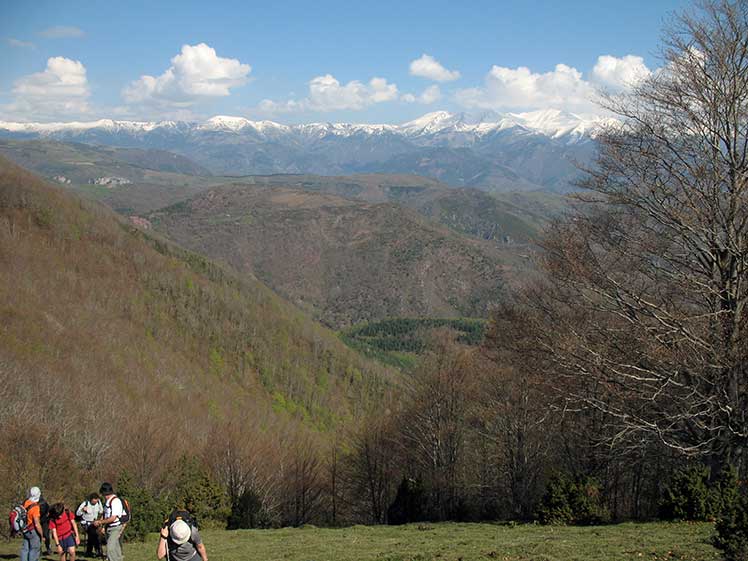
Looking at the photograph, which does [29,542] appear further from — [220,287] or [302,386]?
[220,287]

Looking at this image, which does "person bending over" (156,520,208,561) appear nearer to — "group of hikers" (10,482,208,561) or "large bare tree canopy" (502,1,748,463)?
"group of hikers" (10,482,208,561)

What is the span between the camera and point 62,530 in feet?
44.6

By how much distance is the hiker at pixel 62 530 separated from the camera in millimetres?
13391

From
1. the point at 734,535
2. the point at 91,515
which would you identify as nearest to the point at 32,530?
the point at 91,515

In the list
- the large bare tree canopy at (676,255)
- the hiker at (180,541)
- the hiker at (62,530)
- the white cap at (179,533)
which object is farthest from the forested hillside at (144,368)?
the large bare tree canopy at (676,255)

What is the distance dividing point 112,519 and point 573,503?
12243 millimetres

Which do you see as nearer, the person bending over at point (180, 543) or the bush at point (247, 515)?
the person bending over at point (180, 543)

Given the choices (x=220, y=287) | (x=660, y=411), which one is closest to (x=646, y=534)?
(x=660, y=411)

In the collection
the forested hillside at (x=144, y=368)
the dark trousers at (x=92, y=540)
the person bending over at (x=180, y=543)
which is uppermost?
the person bending over at (x=180, y=543)

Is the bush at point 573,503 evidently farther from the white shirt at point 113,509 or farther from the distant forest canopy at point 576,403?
the white shirt at point 113,509

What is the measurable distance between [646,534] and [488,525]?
6.09m

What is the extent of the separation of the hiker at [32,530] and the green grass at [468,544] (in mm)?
3661

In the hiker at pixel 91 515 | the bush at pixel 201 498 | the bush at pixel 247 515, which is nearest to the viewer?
the hiker at pixel 91 515

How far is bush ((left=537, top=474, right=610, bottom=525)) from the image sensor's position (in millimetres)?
16688
